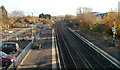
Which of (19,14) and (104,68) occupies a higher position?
(19,14)

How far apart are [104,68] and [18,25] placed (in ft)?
196

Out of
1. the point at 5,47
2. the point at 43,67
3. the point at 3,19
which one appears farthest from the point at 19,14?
the point at 43,67

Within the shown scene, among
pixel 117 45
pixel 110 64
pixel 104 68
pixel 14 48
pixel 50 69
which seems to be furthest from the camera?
pixel 117 45

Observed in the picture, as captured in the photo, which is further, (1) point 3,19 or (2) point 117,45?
(1) point 3,19

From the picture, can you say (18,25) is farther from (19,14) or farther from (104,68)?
(104,68)

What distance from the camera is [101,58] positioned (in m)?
17.8

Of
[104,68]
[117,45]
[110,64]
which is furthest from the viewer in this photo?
[117,45]

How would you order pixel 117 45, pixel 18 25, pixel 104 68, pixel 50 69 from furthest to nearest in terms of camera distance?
pixel 18 25
pixel 117 45
pixel 104 68
pixel 50 69

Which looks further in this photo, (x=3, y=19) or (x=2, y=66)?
(x=3, y=19)

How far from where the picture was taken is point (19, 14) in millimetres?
112938

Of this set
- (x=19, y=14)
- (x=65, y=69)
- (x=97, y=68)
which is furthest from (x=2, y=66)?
(x=19, y=14)

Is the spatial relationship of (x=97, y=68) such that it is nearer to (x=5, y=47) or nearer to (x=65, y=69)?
(x=65, y=69)

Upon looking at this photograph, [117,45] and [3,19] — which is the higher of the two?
[3,19]

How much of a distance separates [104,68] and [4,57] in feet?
27.4
